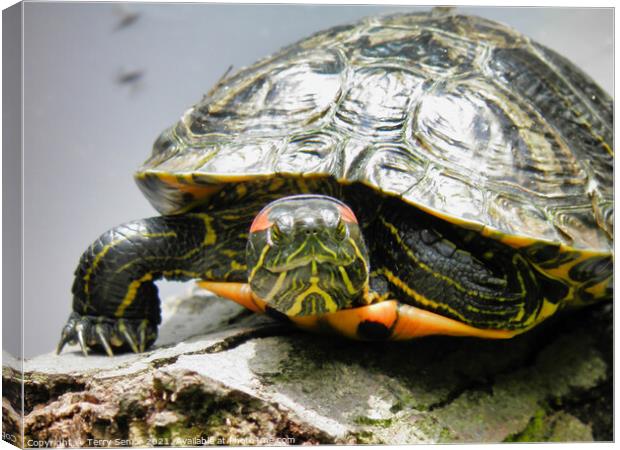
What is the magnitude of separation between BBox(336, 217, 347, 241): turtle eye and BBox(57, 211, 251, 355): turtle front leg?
65 cm

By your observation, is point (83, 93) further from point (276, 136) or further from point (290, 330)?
point (290, 330)

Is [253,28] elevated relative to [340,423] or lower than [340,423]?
elevated

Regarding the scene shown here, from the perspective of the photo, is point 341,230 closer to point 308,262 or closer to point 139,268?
point 308,262

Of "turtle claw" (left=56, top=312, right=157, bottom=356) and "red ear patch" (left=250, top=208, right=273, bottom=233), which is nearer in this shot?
"red ear patch" (left=250, top=208, right=273, bottom=233)

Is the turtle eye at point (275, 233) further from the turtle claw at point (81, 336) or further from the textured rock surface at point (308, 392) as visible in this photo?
the turtle claw at point (81, 336)

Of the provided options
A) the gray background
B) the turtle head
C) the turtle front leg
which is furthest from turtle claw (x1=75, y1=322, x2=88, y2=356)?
the turtle head

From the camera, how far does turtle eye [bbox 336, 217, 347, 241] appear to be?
217 centimetres

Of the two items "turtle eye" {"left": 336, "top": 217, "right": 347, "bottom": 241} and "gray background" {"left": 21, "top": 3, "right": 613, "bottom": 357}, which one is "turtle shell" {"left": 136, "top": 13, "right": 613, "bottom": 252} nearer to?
"gray background" {"left": 21, "top": 3, "right": 613, "bottom": 357}

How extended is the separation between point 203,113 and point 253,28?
1.41 ft

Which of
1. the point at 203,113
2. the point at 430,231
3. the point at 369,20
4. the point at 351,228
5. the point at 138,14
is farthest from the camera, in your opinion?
the point at 369,20

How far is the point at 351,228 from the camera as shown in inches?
90.6

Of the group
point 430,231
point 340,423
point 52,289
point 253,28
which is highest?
point 253,28

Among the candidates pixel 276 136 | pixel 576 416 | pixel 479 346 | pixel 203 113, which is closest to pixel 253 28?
pixel 203 113

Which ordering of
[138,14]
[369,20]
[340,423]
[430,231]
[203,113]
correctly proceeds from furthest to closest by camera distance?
1. [369,20]
2. [203,113]
3. [138,14]
4. [430,231]
5. [340,423]
